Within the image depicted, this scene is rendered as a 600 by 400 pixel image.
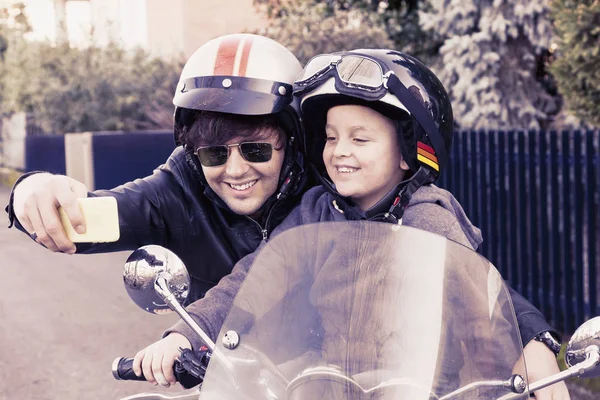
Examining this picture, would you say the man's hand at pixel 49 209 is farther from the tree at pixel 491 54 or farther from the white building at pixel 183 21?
the white building at pixel 183 21

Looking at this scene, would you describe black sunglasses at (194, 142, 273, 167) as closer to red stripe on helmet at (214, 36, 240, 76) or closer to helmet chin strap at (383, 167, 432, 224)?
red stripe on helmet at (214, 36, 240, 76)

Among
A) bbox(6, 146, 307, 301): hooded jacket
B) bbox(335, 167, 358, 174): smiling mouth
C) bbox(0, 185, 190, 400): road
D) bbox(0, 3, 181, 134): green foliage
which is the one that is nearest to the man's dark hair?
bbox(6, 146, 307, 301): hooded jacket

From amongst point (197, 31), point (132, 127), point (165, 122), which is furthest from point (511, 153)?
point (197, 31)

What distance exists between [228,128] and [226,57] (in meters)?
0.25

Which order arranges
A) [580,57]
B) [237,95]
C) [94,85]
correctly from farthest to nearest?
[94,85]
[580,57]
[237,95]

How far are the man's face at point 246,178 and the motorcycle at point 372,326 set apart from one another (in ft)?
3.49

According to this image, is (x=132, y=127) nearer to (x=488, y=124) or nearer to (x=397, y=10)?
(x=397, y=10)

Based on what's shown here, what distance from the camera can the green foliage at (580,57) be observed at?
6652 millimetres

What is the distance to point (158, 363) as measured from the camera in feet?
6.99

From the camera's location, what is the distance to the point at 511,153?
6.80 meters

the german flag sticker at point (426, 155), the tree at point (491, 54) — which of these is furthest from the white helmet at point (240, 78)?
the tree at point (491, 54)

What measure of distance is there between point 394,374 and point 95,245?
140cm

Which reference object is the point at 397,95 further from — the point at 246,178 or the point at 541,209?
the point at 541,209

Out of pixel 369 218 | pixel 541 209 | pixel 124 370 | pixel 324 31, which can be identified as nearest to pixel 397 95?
pixel 369 218
